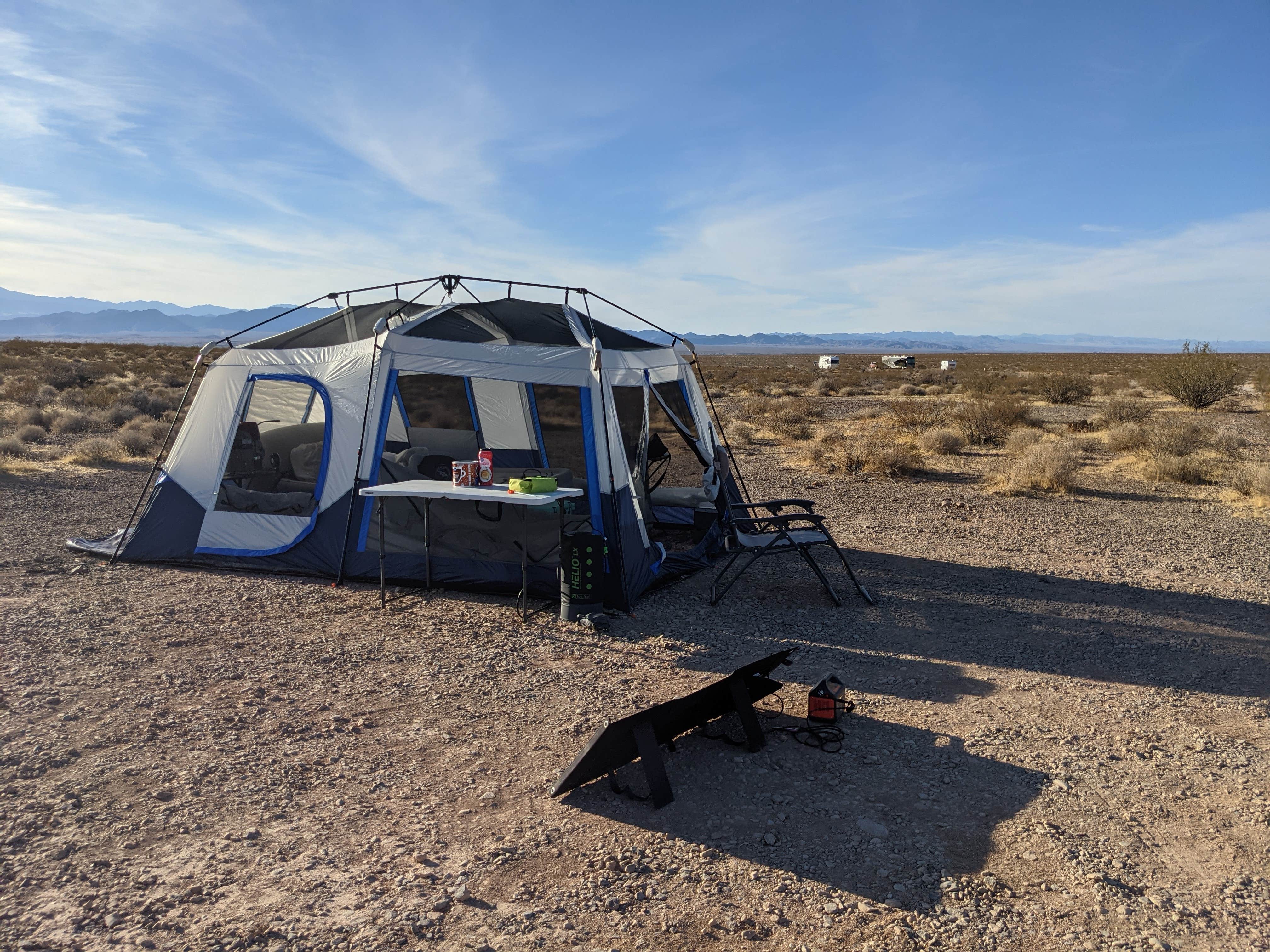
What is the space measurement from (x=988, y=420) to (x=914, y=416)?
4.84 feet

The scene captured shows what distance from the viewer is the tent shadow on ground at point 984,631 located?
4.95 meters

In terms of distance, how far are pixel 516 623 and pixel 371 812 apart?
2421 mm

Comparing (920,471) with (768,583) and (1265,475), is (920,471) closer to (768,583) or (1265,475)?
(1265,475)

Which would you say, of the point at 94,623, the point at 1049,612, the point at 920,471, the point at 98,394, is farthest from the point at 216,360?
the point at 98,394

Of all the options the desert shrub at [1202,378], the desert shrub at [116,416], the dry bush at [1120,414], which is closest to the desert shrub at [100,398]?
the desert shrub at [116,416]

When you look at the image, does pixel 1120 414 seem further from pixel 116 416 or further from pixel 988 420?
pixel 116 416

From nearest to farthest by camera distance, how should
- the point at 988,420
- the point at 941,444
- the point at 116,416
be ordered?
the point at 941,444 → the point at 988,420 → the point at 116,416

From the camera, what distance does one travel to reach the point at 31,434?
1398 centimetres

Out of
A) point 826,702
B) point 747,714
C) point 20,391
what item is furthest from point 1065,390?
point 20,391

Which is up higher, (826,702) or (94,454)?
(94,454)

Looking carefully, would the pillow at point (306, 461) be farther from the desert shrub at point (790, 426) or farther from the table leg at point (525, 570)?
the desert shrub at point (790, 426)

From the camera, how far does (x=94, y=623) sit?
558cm

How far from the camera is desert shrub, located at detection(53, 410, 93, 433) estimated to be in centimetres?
1540

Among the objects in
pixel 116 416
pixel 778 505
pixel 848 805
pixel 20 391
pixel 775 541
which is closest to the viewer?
pixel 848 805
